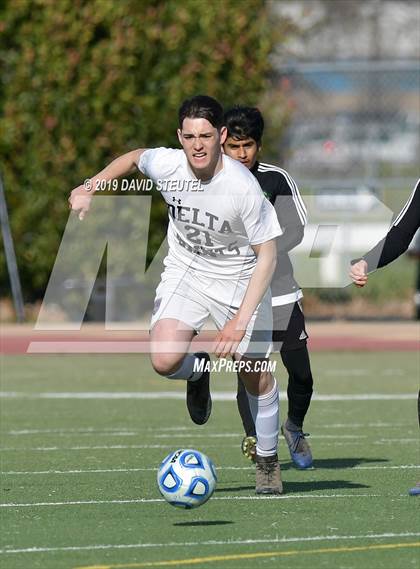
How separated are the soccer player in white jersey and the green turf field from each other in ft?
1.95

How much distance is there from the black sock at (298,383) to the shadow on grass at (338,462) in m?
0.33

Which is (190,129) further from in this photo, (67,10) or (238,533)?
(67,10)

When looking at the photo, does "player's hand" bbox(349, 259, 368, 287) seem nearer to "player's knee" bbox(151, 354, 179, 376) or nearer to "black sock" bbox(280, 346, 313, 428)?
"player's knee" bbox(151, 354, 179, 376)

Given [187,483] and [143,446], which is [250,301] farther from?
[143,446]

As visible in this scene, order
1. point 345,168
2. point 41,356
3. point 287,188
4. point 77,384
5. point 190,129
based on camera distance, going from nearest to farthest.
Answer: point 190,129
point 287,188
point 77,384
point 41,356
point 345,168

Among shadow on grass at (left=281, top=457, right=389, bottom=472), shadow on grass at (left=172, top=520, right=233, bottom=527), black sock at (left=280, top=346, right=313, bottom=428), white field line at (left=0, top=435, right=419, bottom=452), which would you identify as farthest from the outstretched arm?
white field line at (left=0, top=435, right=419, bottom=452)

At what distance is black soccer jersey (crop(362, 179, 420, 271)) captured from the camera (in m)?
8.41

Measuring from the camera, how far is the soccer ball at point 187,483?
7.59m

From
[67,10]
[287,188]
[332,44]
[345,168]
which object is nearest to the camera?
[287,188]

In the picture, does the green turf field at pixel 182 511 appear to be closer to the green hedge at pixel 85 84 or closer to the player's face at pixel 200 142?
the player's face at pixel 200 142

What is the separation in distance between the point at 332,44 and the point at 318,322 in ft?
55.4

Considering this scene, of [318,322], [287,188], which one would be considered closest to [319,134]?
[318,322]

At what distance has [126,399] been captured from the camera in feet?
47.8

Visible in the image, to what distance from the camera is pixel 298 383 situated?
988 cm
